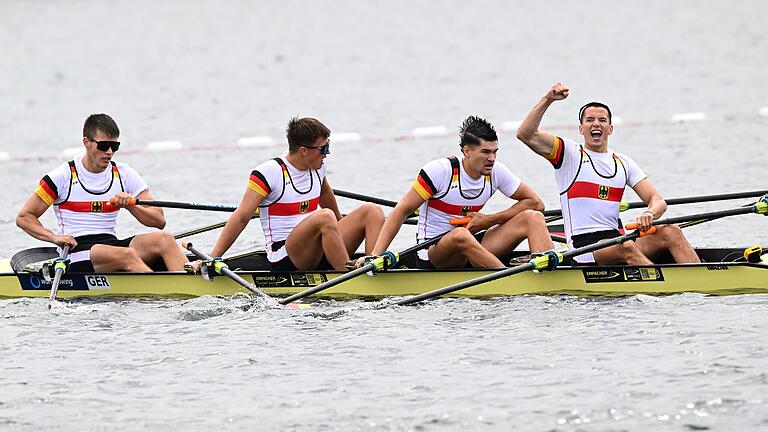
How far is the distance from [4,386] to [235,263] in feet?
10.2

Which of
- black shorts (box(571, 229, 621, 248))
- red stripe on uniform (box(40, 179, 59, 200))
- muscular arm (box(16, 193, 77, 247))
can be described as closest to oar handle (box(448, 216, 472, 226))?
black shorts (box(571, 229, 621, 248))

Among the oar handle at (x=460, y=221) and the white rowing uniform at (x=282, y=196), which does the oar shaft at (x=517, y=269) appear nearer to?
the oar handle at (x=460, y=221)

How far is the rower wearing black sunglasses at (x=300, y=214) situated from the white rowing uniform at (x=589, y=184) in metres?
1.56

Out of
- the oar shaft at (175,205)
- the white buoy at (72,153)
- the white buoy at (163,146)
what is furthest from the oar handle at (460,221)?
the white buoy at (163,146)

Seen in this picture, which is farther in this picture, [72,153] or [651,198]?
[72,153]

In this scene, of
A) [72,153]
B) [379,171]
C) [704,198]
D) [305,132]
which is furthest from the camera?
[72,153]

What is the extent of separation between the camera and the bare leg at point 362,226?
37.8ft

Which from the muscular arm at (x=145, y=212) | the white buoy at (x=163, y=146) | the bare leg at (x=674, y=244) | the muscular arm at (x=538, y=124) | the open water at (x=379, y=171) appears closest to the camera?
the open water at (x=379, y=171)

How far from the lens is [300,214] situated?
11.4 m

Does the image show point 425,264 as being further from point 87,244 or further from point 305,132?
point 87,244

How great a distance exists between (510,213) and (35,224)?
13.0 feet

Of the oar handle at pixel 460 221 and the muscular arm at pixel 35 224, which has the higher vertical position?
the muscular arm at pixel 35 224

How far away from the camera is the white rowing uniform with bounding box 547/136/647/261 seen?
439 inches

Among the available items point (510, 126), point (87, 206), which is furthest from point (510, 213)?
point (510, 126)
